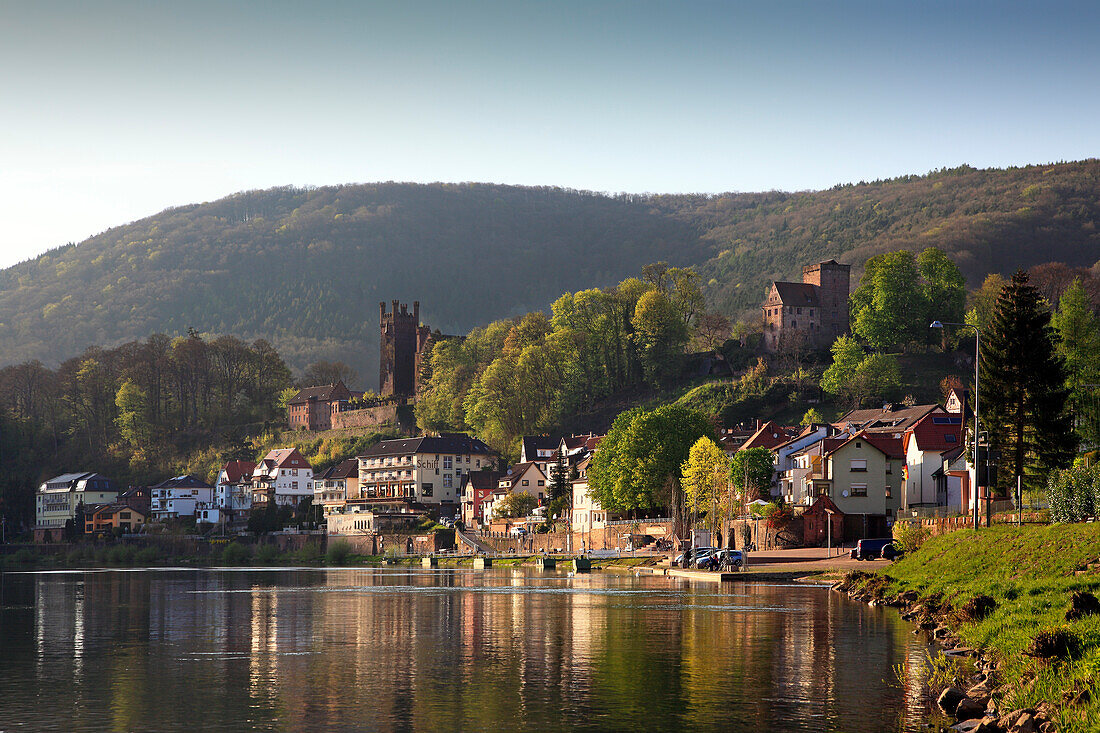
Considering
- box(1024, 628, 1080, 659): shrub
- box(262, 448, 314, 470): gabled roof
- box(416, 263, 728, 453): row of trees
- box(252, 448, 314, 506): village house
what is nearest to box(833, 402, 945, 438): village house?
box(416, 263, 728, 453): row of trees

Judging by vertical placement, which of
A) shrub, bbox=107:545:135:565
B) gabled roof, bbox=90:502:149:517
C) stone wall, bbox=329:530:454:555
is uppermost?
gabled roof, bbox=90:502:149:517

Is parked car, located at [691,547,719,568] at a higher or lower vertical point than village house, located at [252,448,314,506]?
lower

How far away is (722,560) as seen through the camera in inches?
3250

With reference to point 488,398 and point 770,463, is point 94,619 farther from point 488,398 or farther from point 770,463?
point 488,398

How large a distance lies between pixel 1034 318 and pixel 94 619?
47.0 metres

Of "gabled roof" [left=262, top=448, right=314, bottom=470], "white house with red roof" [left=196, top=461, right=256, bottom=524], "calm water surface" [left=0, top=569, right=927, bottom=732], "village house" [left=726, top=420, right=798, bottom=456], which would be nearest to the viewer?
"calm water surface" [left=0, top=569, right=927, bottom=732]

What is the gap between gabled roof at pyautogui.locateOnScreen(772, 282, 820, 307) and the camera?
166125mm

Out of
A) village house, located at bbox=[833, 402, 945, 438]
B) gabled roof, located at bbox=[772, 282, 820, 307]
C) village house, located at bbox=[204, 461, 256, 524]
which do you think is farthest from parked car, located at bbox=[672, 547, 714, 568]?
village house, located at bbox=[204, 461, 256, 524]

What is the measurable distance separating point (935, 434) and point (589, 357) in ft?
279

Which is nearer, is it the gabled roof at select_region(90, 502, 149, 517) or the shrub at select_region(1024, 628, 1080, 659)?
the shrub at select_region(1024, 628, 1080, 659)

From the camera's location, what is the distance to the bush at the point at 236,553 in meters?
155

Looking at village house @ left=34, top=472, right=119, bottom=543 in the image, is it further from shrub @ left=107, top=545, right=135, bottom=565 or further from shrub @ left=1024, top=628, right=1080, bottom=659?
shrub @ left=1024, top=628, right=1080, bottom=659

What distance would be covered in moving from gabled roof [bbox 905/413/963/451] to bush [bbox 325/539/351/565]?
3062 inches

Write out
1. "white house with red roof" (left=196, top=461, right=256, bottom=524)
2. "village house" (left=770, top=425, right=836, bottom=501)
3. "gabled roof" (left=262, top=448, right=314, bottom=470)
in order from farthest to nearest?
"gabled roof" (left=262, top=448, right=314, bottom=470) < "white house with red roof" (left=196, top=461, right=256, bottom=524) < "village house" (left=770, top=425, right=836, bottom=501)
